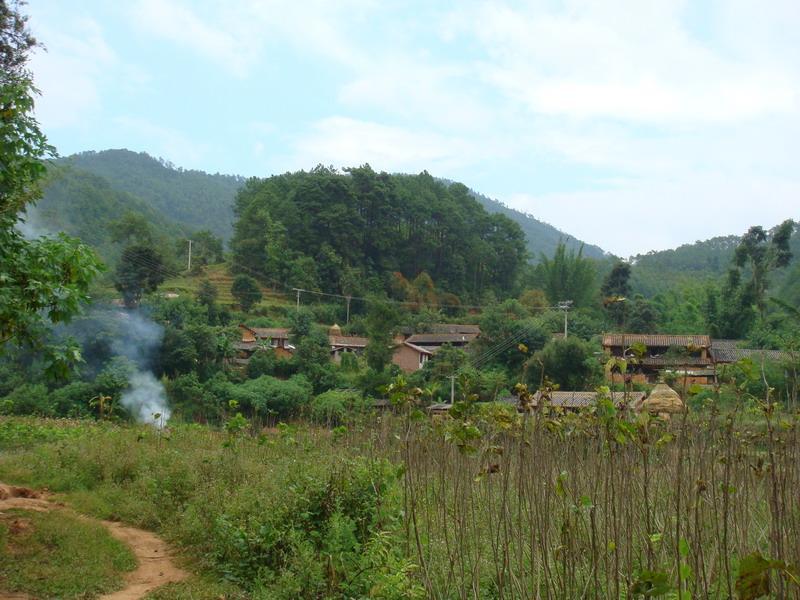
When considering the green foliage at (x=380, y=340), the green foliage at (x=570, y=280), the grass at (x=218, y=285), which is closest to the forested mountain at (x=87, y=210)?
the grass at (x=218, y=285)

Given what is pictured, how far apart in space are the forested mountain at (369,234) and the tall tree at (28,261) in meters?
31.4

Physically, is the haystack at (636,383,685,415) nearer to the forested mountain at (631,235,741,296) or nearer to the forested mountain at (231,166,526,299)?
the forested mountain at (231,166,526,299)

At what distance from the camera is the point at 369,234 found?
41.8m

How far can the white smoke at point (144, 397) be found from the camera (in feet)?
62.5

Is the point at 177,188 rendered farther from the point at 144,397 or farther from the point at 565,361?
the point at 565,361

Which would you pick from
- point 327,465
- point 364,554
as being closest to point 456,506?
point 364,554

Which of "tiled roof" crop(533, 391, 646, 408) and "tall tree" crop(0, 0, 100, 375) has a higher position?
"tall tree" crop(0, 0, 100, 375)

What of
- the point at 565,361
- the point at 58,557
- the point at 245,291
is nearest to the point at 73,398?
the point at 565,361

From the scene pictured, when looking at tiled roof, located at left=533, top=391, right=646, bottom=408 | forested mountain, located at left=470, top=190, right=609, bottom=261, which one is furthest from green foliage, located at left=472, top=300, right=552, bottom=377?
forested mountain, located at left=470, top=190, right=609, bottom=261

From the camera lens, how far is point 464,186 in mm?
49625

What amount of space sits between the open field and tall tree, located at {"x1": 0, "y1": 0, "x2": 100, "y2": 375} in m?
1.91

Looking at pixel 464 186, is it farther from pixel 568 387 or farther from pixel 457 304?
pixel 568 387

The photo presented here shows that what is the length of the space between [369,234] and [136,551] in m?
36.1

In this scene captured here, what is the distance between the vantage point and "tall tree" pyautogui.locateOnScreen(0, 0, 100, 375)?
4594 mm
